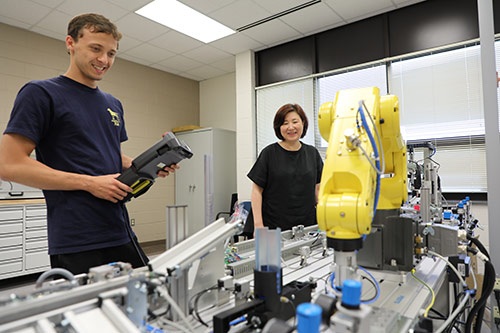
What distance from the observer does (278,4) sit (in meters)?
3.33

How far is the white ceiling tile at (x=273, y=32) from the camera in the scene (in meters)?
3.82

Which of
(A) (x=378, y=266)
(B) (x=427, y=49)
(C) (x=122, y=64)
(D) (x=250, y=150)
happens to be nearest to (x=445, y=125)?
(B) (x=427, y=49)

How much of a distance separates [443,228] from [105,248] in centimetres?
135

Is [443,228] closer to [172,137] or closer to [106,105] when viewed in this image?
[172,137]

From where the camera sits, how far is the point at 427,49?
3.31m

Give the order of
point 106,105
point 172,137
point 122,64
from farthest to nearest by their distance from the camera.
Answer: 1. point 122,64
2. point 106,105
3. point 172,137

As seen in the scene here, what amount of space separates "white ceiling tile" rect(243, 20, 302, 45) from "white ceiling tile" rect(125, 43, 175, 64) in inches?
54.3

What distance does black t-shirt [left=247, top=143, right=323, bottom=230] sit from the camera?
71.3 inches

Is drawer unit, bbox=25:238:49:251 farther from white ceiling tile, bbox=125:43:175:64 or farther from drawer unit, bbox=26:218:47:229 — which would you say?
white ceiling tile, bbox=125:43:175:64

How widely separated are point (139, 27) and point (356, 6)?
261cm

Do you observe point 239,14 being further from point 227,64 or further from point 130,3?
point 227,64

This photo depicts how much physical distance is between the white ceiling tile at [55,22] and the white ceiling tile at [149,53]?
3.01ft

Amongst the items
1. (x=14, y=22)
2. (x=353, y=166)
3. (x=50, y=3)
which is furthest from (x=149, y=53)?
(x=353, y=166)

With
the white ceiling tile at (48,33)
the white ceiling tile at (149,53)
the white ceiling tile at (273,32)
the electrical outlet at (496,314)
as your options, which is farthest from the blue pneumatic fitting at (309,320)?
the white ceiling tile at (48,33)
